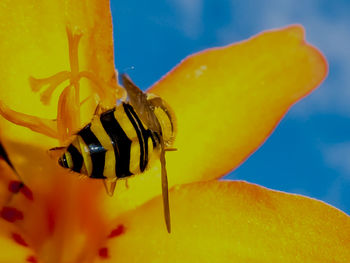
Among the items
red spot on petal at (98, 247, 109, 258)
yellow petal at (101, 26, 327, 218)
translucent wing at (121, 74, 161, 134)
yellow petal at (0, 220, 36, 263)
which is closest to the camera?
translucent wing at (121, 74, 161, 134)

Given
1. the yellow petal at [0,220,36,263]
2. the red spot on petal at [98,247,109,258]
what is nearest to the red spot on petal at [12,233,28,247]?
the yellow petal at [0,220,36,263]

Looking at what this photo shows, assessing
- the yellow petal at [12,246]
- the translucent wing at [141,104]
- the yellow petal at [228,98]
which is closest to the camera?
the translucent wing at [141,104]

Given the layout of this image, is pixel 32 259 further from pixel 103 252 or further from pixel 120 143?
pixel 120 143

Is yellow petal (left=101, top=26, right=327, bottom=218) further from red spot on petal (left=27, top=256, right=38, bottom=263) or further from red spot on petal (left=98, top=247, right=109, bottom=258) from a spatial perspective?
red spot on petal (left=27, top=256, right=38, bottom=263)

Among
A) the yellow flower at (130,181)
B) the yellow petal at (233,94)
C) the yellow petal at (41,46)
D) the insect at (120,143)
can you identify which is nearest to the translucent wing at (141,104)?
the insect at (120,143)

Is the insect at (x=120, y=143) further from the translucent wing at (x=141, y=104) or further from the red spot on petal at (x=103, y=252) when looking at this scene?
the red spot on petal at (x=103, y=252)

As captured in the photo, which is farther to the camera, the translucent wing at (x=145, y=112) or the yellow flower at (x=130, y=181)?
the yellow flower at (x=130, y=181)

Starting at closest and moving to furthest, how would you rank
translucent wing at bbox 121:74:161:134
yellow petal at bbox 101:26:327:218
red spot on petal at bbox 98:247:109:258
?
translucent wing at bbox 121:74:161:134, red spot on petal at bbox 98:247:109:258, yellow petal at bbox 101:26:327:218
